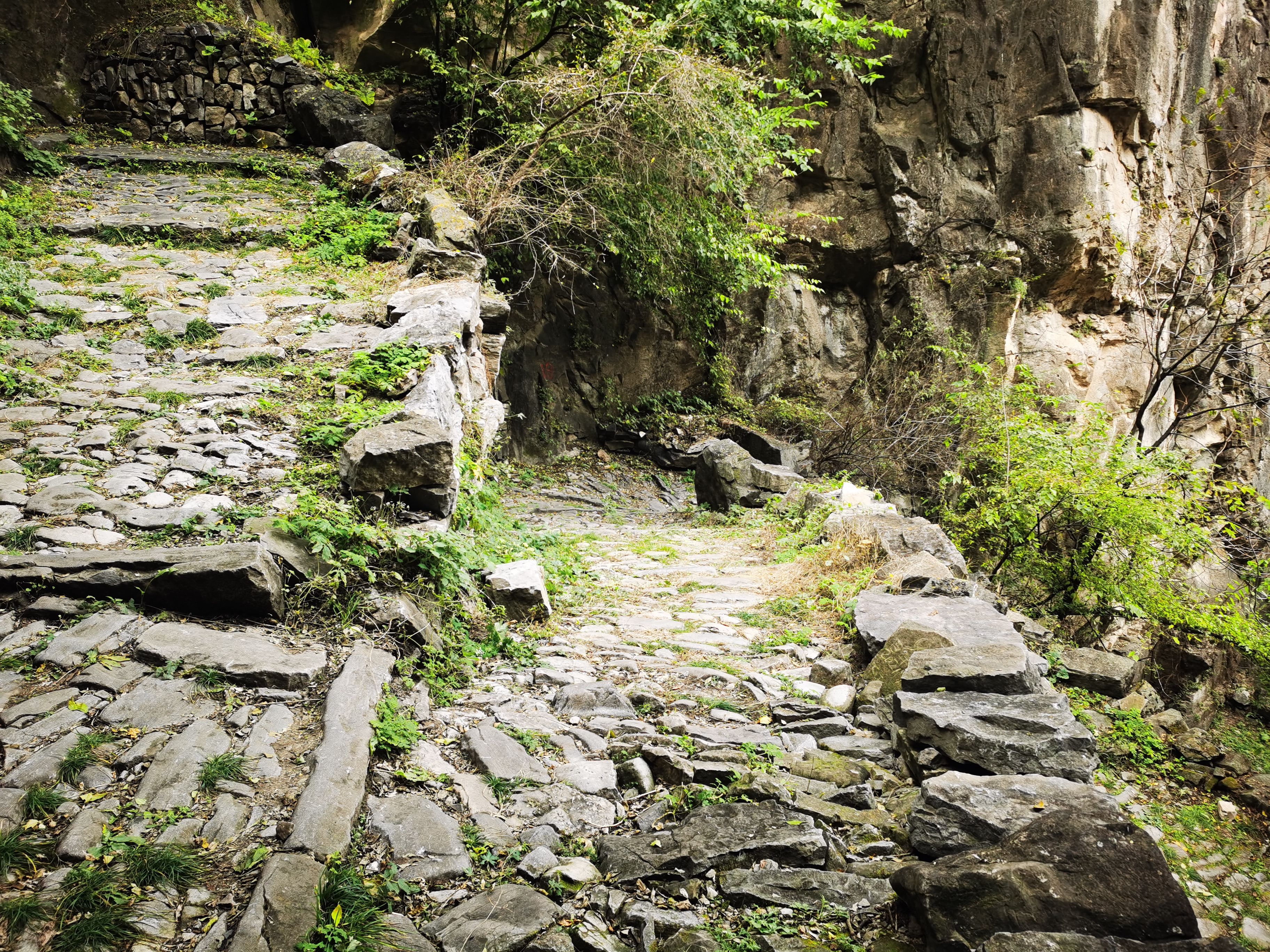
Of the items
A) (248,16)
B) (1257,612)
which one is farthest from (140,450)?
(248,16)

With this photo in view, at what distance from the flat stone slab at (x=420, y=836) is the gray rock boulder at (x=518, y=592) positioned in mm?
1986

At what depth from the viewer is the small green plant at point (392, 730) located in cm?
284

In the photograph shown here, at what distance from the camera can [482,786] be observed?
110 inches

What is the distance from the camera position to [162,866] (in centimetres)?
208

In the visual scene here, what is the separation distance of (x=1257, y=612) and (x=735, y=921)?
8.73 metres

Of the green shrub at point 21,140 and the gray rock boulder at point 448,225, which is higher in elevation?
the green shrub at point 21,140

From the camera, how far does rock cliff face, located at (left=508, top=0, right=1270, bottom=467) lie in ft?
42.1

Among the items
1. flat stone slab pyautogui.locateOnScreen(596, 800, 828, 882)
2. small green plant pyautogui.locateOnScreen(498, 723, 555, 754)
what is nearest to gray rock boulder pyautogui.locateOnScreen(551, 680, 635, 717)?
small green plant pyautogui.locateOnScreen(498, 723, 555, 754)

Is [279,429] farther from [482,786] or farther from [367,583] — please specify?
[482,786]

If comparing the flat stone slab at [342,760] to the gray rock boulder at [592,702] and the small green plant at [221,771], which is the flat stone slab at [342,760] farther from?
the gray rock boulder at [592,702]

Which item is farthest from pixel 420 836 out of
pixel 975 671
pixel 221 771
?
pixel 975 671

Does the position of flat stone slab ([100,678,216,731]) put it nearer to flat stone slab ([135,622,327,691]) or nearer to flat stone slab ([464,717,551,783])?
flat stone slab ([135,622,327,691])

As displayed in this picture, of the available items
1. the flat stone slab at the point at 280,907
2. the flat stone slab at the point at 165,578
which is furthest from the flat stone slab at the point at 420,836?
the flat stone slab at the point at 165,578

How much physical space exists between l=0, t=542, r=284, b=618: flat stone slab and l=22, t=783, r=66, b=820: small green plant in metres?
1.12
